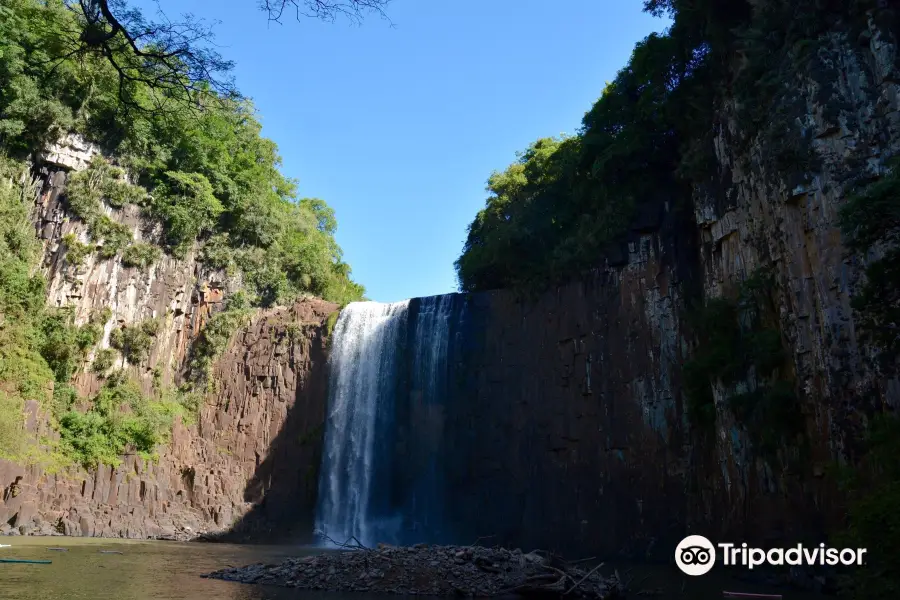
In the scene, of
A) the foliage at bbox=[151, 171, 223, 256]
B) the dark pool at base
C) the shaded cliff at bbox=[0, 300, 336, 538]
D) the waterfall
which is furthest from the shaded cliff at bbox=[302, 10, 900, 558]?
the foliage at bbox=[151, 171, 223, 256]

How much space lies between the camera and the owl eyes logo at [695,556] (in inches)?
711

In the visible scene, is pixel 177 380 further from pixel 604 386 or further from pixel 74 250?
pixel 604 386

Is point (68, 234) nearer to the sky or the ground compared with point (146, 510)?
nearer to the sky

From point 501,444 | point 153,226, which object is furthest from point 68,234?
point 501,444

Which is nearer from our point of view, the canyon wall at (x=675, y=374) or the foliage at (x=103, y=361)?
the canyon wall at (x=675, y=374)

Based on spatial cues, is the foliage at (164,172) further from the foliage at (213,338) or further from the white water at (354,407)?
the white water at (354,407)

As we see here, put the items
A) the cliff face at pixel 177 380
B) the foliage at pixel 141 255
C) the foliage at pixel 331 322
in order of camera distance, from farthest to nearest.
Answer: the foliage at pixel 331 322, the foliage at pixel 141 255, the cliff face at pixel 177 380

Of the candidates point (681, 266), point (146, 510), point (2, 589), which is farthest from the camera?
point (146, 510)

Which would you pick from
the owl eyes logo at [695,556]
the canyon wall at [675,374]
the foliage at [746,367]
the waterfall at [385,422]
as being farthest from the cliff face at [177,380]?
the foliage at [746,367]

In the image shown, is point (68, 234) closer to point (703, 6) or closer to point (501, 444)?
point (501, 444)

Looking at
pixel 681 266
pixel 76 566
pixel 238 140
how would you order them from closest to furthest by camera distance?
Result: pixel 76 566 < pixel 681 266 < pixel 238 140

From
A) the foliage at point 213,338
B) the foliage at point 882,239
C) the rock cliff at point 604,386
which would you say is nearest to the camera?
the foliage at point 882,239

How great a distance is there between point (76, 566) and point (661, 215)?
2127cm

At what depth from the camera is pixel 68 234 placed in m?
29.4
